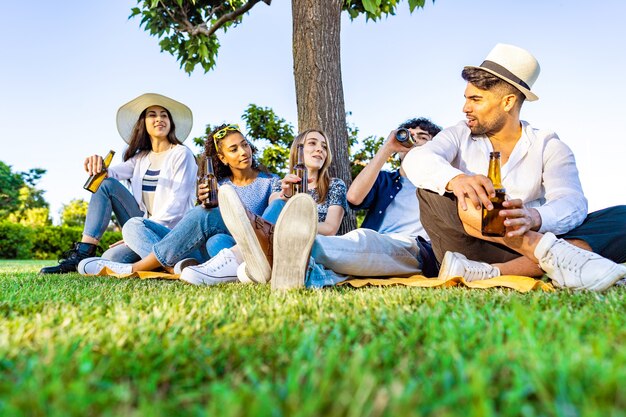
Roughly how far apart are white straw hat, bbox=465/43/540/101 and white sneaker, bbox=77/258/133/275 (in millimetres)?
3307

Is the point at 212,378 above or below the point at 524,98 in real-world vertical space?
below

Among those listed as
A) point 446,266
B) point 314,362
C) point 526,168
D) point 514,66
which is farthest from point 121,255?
point 314,362

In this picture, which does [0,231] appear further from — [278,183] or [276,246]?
[276,246]

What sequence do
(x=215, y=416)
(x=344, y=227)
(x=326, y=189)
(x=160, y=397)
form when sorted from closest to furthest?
(x=215, y=416)
(x=160, y=397)
(x=326, y=189)
(x=344, y=227)

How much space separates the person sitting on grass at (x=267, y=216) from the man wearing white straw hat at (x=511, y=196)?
0.82 m

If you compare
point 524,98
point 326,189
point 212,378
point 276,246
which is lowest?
point 212,378

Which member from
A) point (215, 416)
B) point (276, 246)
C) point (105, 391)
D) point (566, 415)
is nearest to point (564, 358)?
point (566, 415)

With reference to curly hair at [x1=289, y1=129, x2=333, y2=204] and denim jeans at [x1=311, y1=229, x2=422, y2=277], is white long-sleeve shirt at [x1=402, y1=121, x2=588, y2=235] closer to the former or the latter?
denim jeans at [x1=311, y1=229, x2=422, y2=277]

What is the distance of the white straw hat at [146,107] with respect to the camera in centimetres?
577

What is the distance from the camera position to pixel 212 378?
110cm

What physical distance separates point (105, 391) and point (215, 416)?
293 millimetres

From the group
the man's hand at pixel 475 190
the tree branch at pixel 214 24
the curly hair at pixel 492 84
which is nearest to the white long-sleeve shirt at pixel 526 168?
the man's hand at pixel 475 190

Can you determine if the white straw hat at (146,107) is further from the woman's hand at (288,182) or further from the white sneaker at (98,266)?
the woman's hand at (288,182)

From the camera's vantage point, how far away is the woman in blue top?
14.4ft
